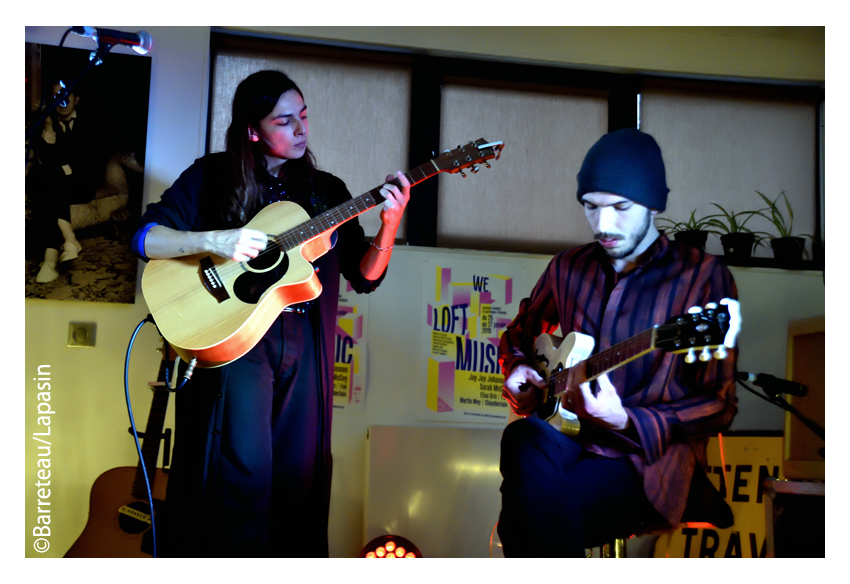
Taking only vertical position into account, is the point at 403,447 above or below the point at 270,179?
below

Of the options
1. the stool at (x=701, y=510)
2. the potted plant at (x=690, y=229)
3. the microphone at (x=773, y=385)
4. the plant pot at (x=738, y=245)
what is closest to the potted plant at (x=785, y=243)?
the plant pot at (x=738, y=245)

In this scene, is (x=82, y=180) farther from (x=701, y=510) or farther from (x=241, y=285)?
(x=701, y=510)

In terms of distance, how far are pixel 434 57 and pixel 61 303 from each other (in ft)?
5.82

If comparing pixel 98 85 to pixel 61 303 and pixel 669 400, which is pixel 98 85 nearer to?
pixel 61 303

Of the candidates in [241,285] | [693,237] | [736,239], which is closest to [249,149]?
[241,285]

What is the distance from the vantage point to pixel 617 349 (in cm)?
164

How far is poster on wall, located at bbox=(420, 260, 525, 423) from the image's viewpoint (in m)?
2.79

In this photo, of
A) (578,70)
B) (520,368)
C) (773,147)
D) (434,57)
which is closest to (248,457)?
(520,368)

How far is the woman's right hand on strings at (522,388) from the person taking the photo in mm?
1903

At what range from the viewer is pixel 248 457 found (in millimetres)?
1864

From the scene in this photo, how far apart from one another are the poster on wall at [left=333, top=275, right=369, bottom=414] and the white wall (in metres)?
0.04

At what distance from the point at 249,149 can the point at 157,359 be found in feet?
3.19

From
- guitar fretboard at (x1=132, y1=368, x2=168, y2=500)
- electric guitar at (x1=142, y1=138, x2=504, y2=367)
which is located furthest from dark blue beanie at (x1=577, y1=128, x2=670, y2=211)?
guitar fretboard at (x1=132, y1=368, x2=168, y2=500)

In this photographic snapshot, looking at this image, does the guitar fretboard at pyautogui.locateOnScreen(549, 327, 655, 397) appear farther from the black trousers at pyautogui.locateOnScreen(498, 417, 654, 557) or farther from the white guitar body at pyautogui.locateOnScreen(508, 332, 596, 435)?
the black trousers at pyautogui.locateOnScreen(498, 417, 654, 557)
